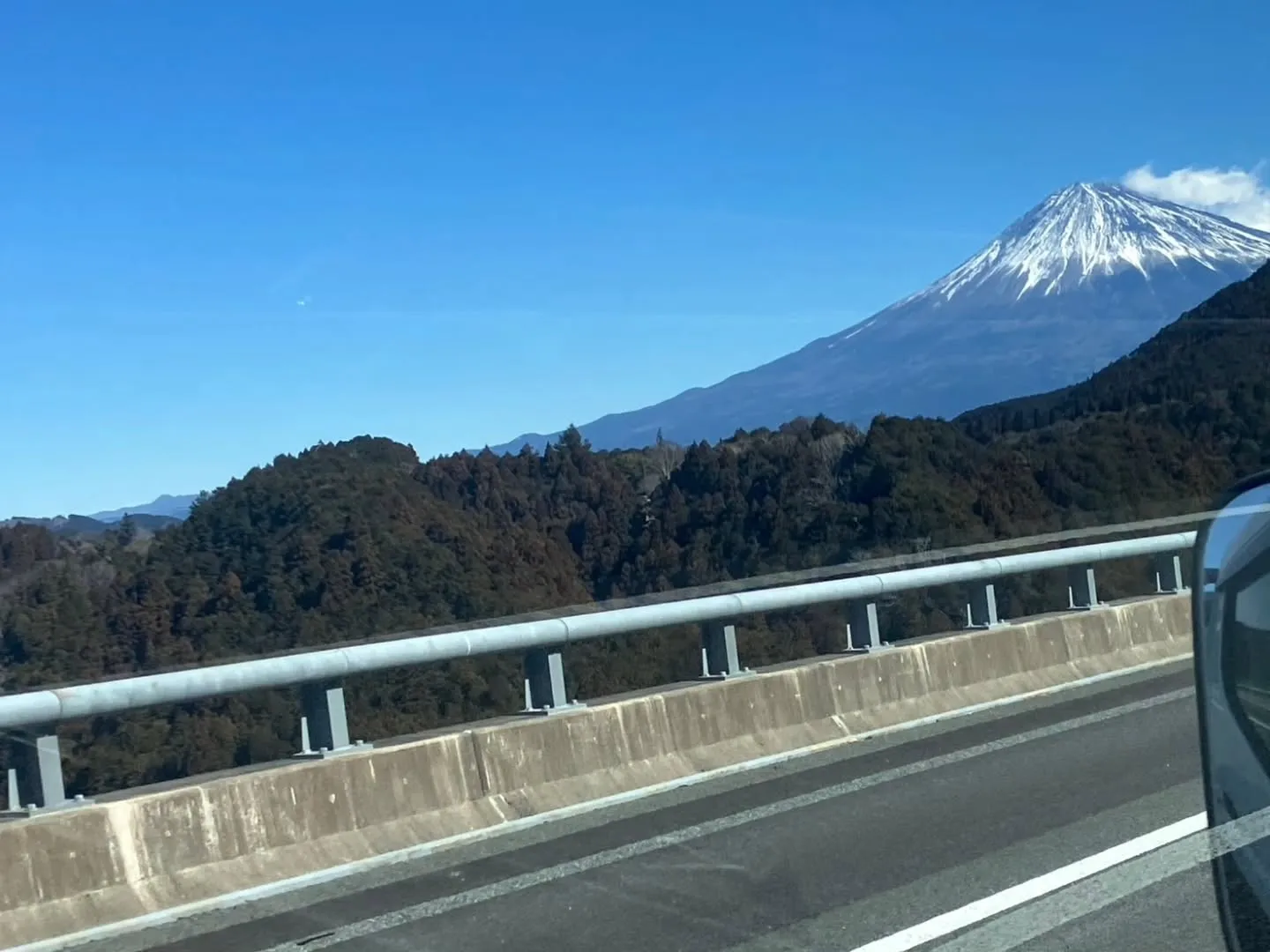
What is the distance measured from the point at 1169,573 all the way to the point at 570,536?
19.5 meters

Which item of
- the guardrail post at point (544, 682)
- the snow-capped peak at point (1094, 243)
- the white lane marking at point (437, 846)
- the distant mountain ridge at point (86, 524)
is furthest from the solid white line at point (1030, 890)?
the snow-capped peak at point (1094, 243)

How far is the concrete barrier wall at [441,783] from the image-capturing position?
6133 millimetres

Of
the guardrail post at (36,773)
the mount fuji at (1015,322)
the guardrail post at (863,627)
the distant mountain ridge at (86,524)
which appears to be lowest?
the guardrail post at (863,627)

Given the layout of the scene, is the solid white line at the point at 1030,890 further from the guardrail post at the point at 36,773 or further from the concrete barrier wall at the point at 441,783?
the guardrail post at the point at 36,773

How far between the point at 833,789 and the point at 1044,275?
5141 inches

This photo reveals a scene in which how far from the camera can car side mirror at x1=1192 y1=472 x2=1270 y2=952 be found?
2742 mm

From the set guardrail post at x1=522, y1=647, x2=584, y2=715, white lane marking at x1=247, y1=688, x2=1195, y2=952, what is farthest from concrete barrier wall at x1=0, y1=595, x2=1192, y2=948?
white lane marking at x1=247, y1=688, x2=1195, y2=952

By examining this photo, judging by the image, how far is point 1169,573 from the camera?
1471 centimetres

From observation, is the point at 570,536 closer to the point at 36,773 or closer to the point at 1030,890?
the point at 36,773

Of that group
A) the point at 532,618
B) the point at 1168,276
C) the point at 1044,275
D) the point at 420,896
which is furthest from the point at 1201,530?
the point at 1044,275

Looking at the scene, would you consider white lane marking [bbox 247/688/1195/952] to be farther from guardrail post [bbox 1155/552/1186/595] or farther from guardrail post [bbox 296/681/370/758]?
guardrail post [bbox 1155/552/1186/595]

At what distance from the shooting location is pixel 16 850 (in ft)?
19.4

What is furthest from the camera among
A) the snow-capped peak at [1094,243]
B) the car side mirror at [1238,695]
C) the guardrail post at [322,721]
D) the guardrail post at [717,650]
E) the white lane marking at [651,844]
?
the snow-capped peak at [1094,243]

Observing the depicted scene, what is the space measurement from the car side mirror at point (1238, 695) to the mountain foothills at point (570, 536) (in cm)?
152
